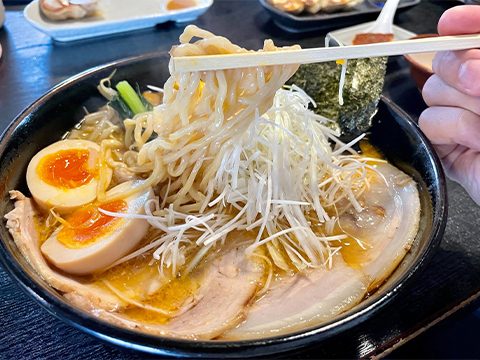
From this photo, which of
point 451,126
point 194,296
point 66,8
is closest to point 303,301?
point 194,296

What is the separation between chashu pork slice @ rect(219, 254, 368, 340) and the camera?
1223 millimetres

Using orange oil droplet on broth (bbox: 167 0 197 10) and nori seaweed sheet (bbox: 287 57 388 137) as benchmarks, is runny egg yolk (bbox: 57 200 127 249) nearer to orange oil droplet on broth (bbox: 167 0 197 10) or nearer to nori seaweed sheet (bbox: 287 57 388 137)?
nori seaweed sheet (bbox: 287 57 388 137)

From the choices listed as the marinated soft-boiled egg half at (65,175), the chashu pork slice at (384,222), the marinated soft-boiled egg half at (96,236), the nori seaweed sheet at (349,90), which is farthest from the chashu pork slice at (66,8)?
the chashu pork slice at (384,222)

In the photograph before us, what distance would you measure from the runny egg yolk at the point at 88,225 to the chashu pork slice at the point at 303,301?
2.14ft

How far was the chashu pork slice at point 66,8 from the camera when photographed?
3.22 m

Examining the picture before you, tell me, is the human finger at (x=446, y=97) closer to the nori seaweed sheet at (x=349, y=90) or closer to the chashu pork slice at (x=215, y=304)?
the nori seaweed sheet at (x=349, y=90)

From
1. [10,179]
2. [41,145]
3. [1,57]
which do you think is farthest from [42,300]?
[1,57]

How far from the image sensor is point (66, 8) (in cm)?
324

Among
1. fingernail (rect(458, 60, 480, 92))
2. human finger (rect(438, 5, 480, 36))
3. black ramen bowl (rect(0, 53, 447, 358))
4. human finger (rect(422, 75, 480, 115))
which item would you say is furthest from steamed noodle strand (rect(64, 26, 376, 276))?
human finger (rect(438, 5, 480, 36))

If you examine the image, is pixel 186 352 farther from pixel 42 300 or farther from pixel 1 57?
pixel 1 57

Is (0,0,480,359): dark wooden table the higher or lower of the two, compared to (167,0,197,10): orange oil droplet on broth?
lower

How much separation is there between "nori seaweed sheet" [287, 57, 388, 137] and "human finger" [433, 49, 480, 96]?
50 cm

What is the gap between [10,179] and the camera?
5.08 feet

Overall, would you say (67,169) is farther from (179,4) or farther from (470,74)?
(179,4)
